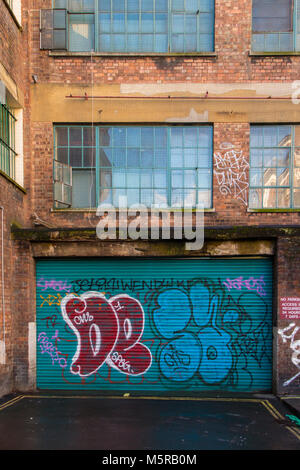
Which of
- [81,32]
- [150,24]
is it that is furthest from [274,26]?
[81,32]

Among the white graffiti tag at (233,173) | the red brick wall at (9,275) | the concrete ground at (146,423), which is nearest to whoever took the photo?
the concrete ground at (146,423)

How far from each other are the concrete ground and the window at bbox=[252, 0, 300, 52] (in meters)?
8.76

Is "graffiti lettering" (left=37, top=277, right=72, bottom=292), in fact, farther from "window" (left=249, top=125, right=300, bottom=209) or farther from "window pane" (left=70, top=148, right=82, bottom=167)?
"window" (left=249, top=125, right=300, bottom=209)

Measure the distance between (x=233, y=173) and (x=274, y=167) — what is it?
1103mm

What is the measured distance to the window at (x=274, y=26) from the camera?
31.9 ft

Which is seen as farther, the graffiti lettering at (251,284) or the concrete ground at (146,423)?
the graffiti lettering at (251,284)

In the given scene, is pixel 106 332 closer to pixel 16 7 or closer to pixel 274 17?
pixel 16 7

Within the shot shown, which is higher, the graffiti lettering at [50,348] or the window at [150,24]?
the window at [150,24]

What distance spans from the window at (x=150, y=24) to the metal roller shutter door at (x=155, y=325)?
5.55m

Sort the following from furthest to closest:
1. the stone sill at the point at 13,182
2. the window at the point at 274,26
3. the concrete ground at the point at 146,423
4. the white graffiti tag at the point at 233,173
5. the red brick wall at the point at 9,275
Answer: the window at the point at 274,26
the white graffiti tag at the point at 233,173
the red brick wall at the point at 9,275
the stone sill at the point at 13,182
the concrete ground at the point at 146,423

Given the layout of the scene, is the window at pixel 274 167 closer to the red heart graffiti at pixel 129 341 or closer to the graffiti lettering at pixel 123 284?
the graffiti lettering at pixel 123 284

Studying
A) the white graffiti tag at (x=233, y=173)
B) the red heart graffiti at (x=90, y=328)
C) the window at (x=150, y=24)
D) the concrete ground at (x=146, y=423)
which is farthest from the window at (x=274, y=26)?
the concrete ground at (x=146, y=423)

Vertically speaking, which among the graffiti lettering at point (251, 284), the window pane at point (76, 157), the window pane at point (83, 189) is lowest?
the graffiti lettering at point (251, 284)

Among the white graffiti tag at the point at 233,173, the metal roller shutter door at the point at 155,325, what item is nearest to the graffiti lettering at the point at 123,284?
the metal roller shutter door at the point at 155,325
